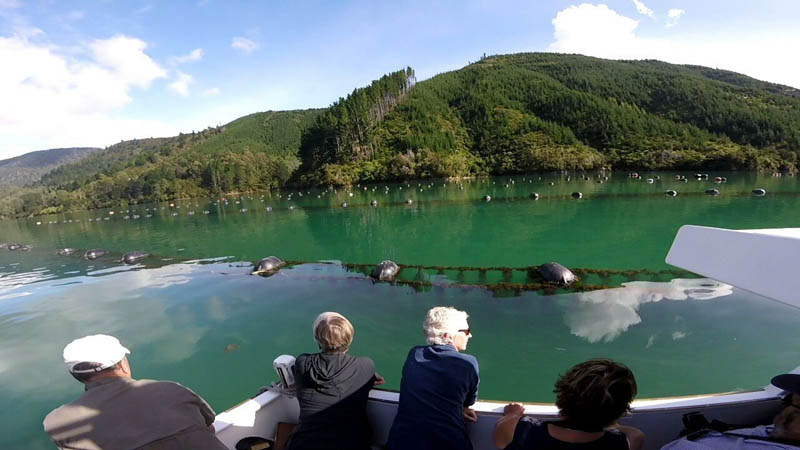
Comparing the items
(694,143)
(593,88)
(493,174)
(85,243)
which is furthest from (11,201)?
(593,88)

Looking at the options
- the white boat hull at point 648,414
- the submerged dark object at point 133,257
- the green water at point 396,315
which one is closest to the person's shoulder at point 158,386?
the white boat hull at point 648,414

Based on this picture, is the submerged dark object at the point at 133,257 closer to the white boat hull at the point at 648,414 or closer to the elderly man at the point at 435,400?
the white boat hull at the point at 648,414

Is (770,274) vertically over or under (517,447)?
over

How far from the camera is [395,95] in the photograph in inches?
4675

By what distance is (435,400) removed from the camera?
3.03 m

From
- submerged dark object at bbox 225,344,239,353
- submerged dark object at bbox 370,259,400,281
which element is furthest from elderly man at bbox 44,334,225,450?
submerged dark object at bbox 370,259,400,281

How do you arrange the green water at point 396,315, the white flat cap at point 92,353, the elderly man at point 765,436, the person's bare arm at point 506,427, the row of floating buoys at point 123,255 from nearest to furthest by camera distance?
the elderly man at point 765,436
the white flat cap at point 92,353
the person's bare arm at point 506,427
the green water at point 396,315
the row of floating buoys at point 123,255

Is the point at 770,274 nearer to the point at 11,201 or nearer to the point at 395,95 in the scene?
the point at 395,95

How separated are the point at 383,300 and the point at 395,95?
11469cm

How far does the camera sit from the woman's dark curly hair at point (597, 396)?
2.17 m

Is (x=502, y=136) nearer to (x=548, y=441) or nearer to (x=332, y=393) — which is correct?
(x=332, y=393)

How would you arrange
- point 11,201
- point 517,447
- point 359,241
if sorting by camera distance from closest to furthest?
point 517,447 → point 359,241 → point 11,201

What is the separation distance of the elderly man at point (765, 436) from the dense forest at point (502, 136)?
82.5m

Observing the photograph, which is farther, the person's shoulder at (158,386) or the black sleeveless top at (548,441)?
the person's shoulder at (158,386)
